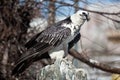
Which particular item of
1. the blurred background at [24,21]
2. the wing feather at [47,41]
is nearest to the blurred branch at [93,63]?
the blurred background at [24,21]

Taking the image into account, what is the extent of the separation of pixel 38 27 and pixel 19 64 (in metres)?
3.43

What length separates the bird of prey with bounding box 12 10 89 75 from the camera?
350cm

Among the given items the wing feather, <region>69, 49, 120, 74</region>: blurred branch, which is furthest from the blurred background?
the wing feather

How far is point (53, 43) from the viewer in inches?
141

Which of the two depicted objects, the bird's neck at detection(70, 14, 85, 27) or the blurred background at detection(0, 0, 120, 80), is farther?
the blurred background at detection(0, 0, 120, 80)

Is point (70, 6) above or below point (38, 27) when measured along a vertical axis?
above

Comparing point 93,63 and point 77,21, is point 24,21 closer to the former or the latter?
point 93,63

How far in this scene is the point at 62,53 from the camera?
3.45m

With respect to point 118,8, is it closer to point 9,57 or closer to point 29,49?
point 9,57

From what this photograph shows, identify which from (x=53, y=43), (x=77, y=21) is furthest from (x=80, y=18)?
(x=53, y=43)

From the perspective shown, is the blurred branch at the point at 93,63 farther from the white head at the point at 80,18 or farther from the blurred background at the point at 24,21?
the white head at the point at 80,18

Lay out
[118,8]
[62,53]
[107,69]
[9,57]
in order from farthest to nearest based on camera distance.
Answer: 1. [9,57]
2. [118,8]
3. [107,69]
4. [62,53]

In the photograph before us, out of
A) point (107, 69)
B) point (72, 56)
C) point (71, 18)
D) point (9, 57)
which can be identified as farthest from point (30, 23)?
point (71, 18)

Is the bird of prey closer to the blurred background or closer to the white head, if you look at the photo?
the white head
